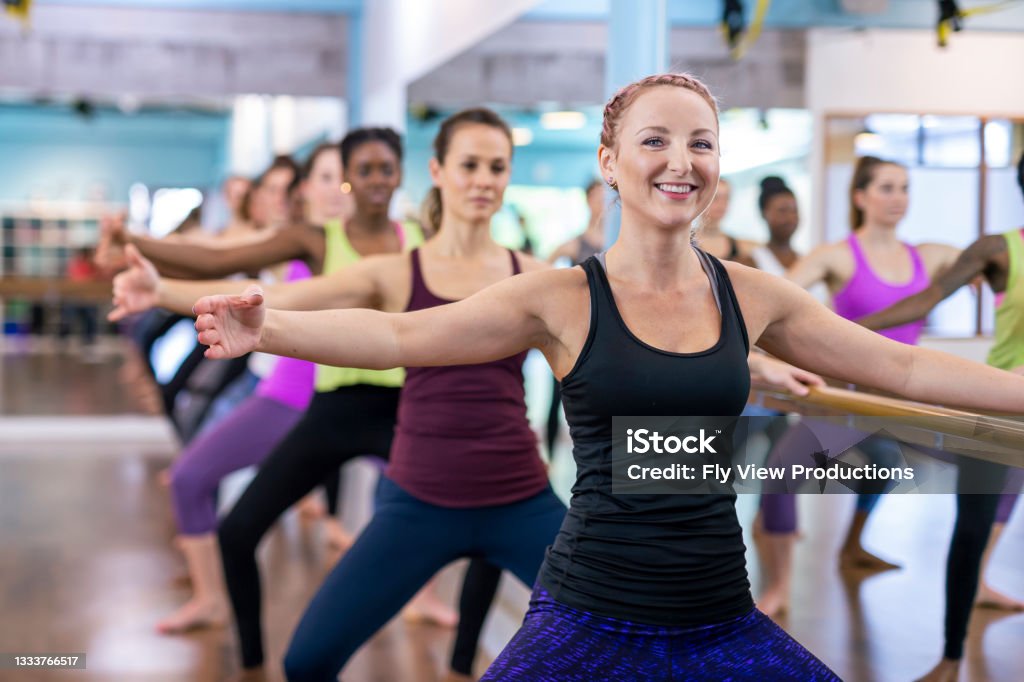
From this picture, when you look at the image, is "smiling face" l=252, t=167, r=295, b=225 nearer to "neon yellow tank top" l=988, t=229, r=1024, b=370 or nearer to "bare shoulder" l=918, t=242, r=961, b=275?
"bare shoulder" l=918, t=242, r=961, b=275

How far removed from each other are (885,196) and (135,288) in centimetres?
188

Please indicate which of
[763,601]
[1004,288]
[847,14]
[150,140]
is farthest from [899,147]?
[150,140]

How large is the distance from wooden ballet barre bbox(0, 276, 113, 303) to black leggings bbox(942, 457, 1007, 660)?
31.2ft

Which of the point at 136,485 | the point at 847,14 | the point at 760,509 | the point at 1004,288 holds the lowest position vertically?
the point at 136,485

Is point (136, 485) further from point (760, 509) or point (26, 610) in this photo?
point (760, 509)

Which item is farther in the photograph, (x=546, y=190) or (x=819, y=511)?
(x=546, y=190)

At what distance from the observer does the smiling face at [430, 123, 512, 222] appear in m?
2.79

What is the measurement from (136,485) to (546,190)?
316 centimetres

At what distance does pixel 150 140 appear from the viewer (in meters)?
13.3

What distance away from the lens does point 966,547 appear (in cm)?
249

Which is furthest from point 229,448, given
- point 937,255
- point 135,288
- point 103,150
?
point 103,150

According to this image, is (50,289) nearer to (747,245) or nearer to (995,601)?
(747,245)

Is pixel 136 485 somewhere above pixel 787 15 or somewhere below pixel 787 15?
below

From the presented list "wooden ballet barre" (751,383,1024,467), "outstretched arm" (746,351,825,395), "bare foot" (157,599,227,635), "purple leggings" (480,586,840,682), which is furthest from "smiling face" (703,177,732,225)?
"purple leggings" (480,586,840,682)
